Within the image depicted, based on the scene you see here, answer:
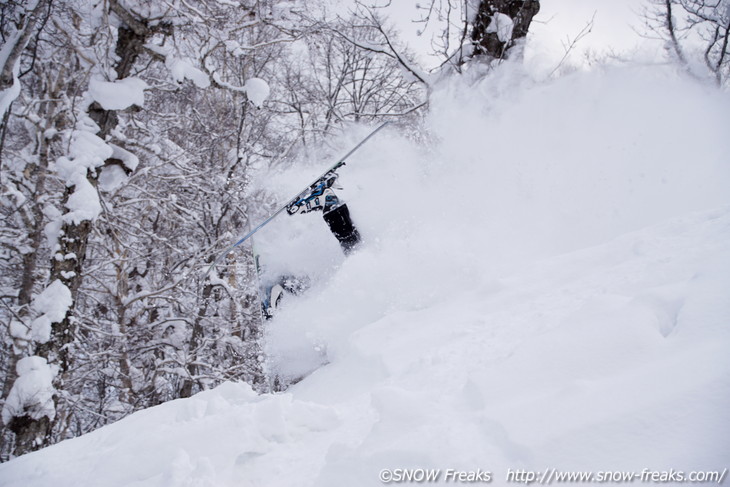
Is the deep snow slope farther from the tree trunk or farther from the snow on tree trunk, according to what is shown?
the tree trunk

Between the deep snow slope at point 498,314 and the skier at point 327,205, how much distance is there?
0.21 m

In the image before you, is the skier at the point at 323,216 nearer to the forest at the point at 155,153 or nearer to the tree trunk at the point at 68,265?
the forest at the point at 155,153

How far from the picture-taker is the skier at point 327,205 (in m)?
5.36

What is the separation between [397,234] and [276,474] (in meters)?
3.50

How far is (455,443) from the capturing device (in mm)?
1393

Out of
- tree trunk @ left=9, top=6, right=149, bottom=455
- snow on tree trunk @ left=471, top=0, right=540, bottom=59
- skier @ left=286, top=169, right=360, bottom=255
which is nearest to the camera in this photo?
tree trunk @ left=9, top=6, right=149, bottom=455

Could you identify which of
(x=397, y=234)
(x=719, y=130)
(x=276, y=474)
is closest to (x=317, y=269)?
(x=397, y=234)

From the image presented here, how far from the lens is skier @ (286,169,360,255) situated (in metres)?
5.36

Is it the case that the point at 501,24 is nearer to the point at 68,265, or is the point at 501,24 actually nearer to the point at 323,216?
the point at 323,216

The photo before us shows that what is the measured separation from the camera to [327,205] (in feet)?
17.9

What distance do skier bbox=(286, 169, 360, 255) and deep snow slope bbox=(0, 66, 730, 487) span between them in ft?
0.67

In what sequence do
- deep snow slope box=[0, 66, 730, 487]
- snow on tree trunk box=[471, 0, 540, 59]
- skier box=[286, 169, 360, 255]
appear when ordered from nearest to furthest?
deep snow slope box=[0, 66, 730, 487]
snow on tree trunk box=[471, 0, 540, 59]
skier box=[286, 169, 360, 255]

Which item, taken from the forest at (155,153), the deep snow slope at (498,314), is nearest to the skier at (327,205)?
the deep snow slope at (498,314)

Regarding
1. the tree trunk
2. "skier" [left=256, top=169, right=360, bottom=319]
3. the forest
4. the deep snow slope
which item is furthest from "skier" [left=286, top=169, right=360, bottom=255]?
the tree trunk
